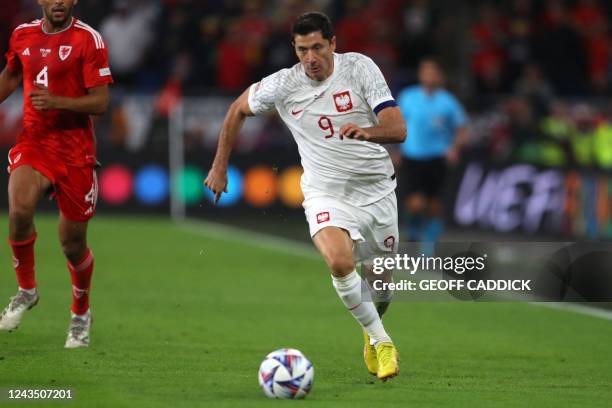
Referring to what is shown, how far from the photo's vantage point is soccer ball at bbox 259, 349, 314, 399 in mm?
7562

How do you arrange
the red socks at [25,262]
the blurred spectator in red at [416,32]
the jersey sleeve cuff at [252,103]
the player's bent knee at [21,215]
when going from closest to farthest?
the jersey sleeve cuff at [252,103], the player's bent knee at [21,215], the red socks at [25,262], the blurred spectator in red at [416,32]

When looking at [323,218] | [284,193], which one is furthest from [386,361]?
[284,193]

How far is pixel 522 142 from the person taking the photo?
21.4 metres

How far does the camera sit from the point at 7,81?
9570 millimetres

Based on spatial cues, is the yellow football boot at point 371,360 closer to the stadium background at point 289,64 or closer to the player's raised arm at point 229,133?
the player's raised arm at point 229,133

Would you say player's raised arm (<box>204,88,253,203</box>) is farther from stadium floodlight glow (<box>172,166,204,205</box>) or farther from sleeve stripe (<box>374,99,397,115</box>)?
stadium floodlight glow (<box>172,166,204,205</box>)

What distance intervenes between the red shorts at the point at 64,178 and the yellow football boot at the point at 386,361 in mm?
2481

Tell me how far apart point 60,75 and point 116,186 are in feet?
43.8

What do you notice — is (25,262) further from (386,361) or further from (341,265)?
(386,361)

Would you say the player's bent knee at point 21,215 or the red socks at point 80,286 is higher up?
the player's bent knee at point 21,215

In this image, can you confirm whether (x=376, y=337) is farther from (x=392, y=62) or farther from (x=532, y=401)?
(x=392, y=62)

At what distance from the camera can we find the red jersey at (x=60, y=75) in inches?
366

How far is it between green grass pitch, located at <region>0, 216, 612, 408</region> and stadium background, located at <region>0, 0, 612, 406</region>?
0.04 metres

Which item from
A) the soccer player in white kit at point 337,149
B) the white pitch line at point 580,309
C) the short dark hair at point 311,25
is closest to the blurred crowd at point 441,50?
the white pitch line at point 580,309
